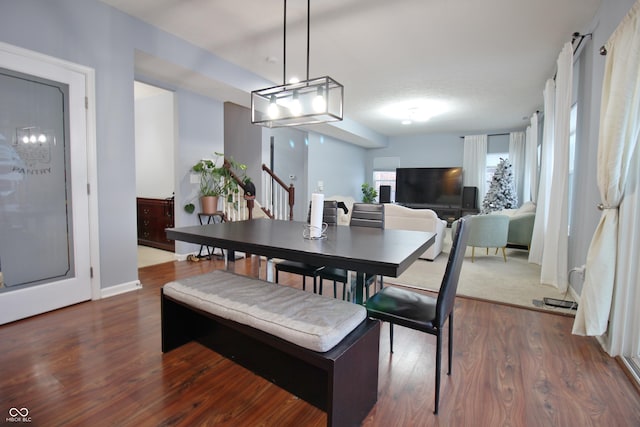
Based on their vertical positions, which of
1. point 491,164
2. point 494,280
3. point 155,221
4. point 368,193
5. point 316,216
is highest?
point 491,164

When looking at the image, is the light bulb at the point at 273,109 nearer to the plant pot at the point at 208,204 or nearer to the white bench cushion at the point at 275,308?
the white bench cushion at the point at 275,308

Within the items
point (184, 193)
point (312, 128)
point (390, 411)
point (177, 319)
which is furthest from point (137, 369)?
point (312, 128)

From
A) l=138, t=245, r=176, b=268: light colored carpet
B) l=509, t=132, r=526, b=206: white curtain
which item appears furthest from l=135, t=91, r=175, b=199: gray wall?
l=509, t=132, r=526, b=206: white curtain

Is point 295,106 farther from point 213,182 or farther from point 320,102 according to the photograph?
point 213,182

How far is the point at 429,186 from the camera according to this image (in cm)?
865

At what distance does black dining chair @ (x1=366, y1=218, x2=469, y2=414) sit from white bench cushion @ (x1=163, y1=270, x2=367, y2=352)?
0.71 ft

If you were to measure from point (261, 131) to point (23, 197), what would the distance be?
376 centimetres

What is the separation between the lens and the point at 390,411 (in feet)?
5.18

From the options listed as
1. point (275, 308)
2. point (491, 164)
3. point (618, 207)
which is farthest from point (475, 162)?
point (275, 308)

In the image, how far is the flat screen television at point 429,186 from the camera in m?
8.32

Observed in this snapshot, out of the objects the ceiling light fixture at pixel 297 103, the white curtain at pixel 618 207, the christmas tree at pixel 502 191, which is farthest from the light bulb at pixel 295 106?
the christmas tree at pixel 502 191

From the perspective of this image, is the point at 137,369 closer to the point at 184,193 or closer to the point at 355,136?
the point at 184,193

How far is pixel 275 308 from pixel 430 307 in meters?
0.85

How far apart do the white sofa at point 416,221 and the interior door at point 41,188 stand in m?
3.59
